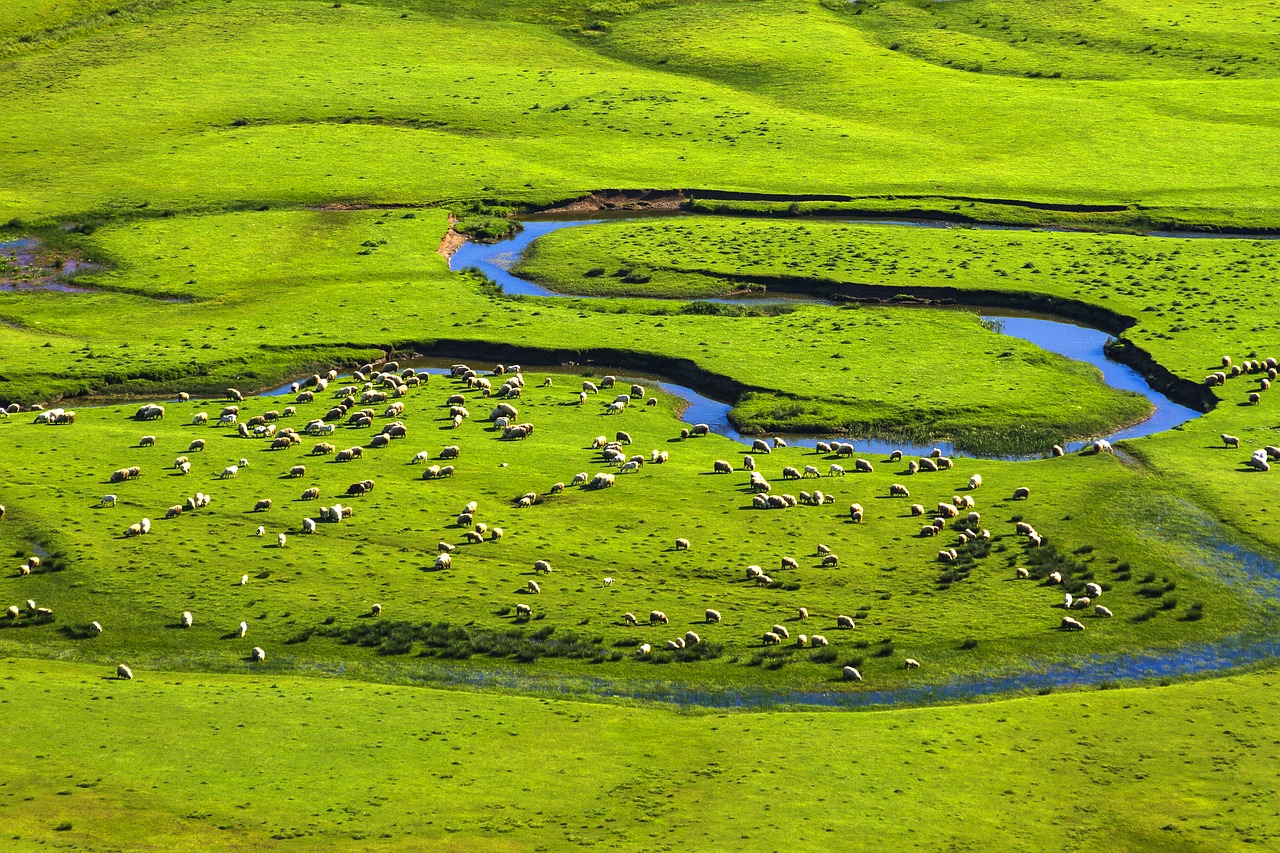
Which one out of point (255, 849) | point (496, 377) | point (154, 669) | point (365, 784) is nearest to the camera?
point (255, 849)

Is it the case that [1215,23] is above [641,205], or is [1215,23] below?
above

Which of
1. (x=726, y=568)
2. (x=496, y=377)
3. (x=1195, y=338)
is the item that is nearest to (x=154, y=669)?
(x=726, y=568)

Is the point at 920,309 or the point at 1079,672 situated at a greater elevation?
the point at 920,309

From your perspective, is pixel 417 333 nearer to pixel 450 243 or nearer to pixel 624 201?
pixel 450 243

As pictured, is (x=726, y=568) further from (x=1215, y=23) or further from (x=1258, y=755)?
(x=1215, y=23)

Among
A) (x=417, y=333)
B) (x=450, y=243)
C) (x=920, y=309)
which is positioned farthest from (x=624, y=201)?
(x=417, y=333)

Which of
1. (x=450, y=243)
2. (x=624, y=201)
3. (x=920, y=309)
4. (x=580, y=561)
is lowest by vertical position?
(x=580, y=561)

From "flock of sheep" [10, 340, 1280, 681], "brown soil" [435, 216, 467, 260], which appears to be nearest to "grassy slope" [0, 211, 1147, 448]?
"brown soil" [435, 216, 467, 260]

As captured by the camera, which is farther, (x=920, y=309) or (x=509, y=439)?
(x=920, y=309)
